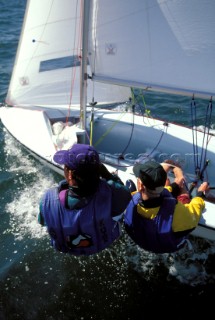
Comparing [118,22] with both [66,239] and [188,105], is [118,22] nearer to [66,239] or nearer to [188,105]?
[66,239]

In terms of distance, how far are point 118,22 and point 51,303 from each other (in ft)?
9.83

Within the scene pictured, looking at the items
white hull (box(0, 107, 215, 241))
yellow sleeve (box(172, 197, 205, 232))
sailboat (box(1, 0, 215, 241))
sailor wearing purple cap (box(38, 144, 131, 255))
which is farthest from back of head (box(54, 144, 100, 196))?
white hull (box(0, 107, 215, 241))

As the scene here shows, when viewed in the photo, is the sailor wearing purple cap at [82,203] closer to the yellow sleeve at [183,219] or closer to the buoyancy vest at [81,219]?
the buoyancy vest at [81,219]

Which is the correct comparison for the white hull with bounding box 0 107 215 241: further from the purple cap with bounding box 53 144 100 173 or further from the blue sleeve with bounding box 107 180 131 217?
the purple cap with bounding box 53 144 100 173

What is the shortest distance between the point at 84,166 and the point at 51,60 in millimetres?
3007

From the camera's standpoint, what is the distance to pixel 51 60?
5.03 m

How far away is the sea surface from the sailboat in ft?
1.83

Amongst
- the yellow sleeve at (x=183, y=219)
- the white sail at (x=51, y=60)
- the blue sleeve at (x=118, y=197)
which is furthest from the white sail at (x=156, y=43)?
the blue sleeve at (x=118, y=197)

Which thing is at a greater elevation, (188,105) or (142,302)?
(188,105)

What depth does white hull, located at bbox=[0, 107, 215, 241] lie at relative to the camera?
4.86m

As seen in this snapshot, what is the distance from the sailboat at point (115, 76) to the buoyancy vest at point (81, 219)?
1312mm

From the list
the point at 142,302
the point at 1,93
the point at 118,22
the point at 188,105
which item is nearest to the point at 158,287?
the point at 142,302

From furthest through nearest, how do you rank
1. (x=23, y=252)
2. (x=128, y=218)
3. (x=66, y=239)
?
(x=23, y=252) → (x=128, y=218) → (x=66, y=239)

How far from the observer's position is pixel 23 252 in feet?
14.2
